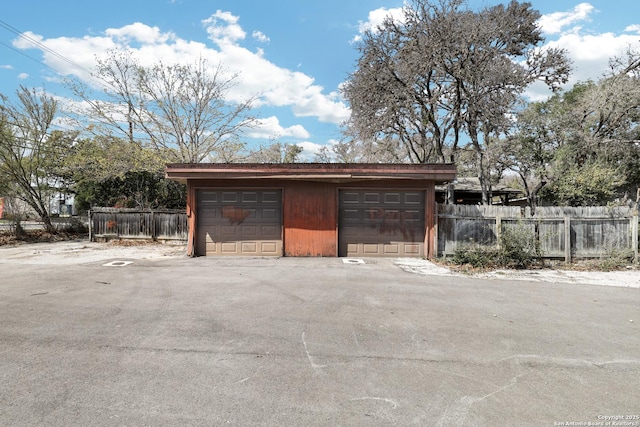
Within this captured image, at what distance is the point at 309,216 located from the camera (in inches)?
415

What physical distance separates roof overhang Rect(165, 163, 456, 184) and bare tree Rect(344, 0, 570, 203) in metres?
6.34

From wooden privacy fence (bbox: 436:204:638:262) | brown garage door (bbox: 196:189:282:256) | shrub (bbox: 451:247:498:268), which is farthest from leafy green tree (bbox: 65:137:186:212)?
wooden privacy fence (bbox: 436:204:638:262)

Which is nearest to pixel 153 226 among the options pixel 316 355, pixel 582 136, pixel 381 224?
pixel 381 224

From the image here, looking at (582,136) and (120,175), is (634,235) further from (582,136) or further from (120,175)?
(120,175)

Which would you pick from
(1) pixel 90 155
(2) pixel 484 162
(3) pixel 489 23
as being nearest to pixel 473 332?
(2) pixel 484 162

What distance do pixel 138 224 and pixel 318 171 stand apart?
31.3 ft

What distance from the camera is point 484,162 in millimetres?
16062

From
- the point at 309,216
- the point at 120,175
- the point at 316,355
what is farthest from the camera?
the point at 120,175

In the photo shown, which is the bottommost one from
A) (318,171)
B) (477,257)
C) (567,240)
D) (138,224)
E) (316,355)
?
(316,355)

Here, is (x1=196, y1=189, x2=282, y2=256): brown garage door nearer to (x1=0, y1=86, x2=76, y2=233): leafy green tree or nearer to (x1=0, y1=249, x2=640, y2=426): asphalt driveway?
(x1=0, y1=249, x2=640, y2=426): asphalt driveway

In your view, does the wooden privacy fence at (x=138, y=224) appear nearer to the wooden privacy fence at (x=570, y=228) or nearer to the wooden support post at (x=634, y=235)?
the wooden privacy fence at (x=570, y=228)

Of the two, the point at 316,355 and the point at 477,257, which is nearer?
the point at 316,355

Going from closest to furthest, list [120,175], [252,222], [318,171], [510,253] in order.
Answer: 1. [510,253]
2. [318,171]
3. [252,222]
4. [120,175]

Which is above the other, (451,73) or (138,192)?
(451,73)
